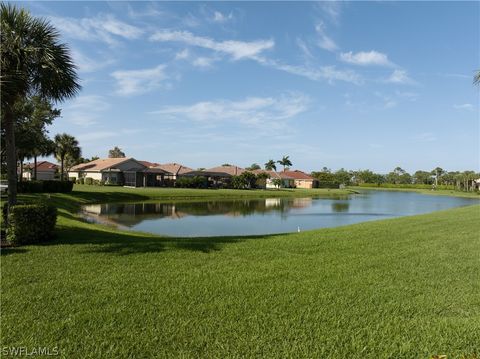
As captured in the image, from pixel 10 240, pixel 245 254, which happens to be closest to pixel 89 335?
pixel 245 254

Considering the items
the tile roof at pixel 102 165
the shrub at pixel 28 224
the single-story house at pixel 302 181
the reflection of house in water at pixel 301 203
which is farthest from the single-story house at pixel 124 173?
the shrub at pixel 28 224

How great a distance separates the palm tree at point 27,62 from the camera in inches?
427

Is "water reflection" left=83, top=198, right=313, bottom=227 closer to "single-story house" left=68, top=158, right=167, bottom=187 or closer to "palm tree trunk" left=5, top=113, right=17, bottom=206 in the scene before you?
"palm tree trunk" left=5, top=113, right=17, bottom=206

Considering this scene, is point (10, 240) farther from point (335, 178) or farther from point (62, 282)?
point (335, 178)

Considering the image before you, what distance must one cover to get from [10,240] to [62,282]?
458cm

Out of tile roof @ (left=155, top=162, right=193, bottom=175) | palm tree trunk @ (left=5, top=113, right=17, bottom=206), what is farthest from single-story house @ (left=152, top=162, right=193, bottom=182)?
palm tree trunk @ (left=5, top=113, right=17, bottom=206)

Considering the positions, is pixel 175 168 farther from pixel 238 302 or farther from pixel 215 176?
pixel 238 302

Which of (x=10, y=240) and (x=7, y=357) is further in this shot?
(x=10, y=240)

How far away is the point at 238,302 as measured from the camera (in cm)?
556

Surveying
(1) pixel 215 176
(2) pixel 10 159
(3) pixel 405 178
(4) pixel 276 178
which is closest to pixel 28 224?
(2) pixel 10 159

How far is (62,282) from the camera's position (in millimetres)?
6410

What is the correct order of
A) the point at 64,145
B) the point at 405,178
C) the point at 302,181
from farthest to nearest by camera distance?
the point at 405,178 → the point at 302,181 → the point at 64,145

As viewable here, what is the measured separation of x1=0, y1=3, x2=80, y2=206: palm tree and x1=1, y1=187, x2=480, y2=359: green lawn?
4317 mm

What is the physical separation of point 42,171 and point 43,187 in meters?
44.6
